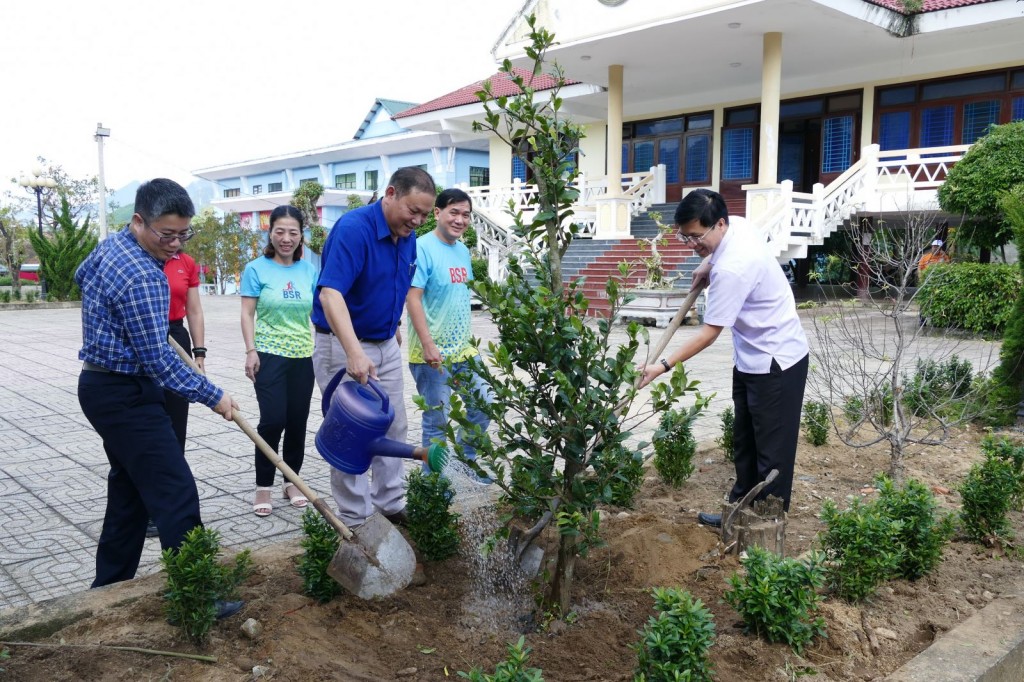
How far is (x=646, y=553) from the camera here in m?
3.37

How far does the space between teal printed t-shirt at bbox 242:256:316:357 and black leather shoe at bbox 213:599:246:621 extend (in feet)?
5.82

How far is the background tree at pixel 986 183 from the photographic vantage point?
1164 centimetres

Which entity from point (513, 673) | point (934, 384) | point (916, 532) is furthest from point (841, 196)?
point (513, 673)

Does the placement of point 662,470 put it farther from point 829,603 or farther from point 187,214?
point 187,214

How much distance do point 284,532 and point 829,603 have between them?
2.60 metres

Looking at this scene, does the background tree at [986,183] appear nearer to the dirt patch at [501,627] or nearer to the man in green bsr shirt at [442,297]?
the man in green bsr shirt at [442,297]

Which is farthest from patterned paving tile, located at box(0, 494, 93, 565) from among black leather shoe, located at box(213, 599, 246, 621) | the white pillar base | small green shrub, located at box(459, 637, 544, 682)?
the white pillar base

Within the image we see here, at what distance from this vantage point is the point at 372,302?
366 centimetres

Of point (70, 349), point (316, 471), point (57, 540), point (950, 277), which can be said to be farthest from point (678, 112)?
point (57, 540)

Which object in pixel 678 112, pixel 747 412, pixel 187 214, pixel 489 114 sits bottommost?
pixel 747 412

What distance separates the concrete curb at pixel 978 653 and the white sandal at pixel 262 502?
3.14 meters

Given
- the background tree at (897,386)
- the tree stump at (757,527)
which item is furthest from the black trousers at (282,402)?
the background tree at (897,386)

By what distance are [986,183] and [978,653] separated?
11.2 metres

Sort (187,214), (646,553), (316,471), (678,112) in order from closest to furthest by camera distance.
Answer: (187,214) → (646,553) → (316,471) → (678,112)
